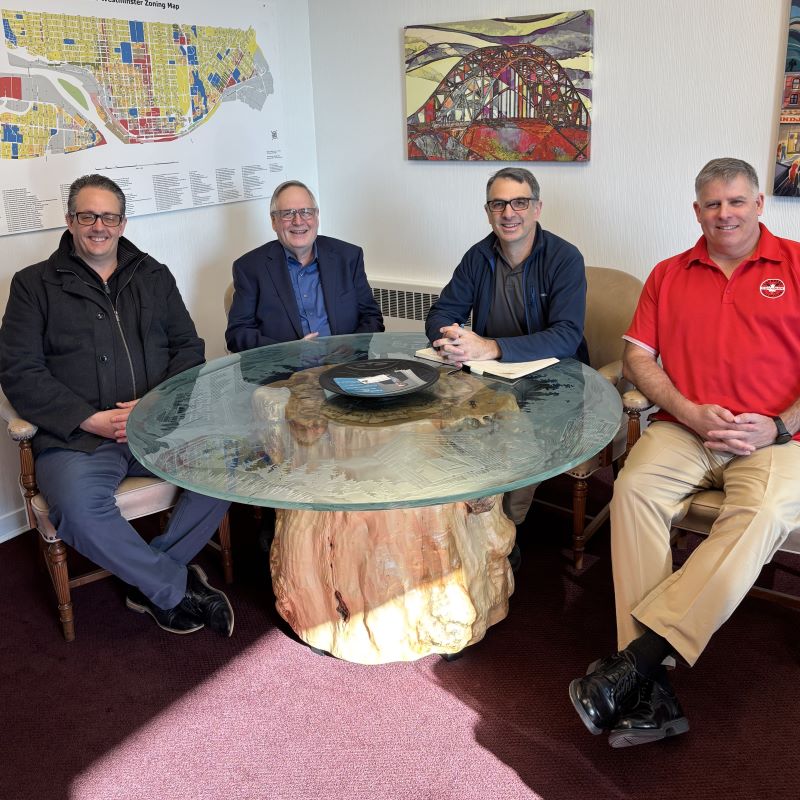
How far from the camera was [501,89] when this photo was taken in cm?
371

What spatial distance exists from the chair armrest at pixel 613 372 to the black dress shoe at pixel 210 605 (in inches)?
58.1

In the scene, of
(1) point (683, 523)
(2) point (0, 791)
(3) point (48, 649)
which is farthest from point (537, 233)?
(2) point (0, 791)

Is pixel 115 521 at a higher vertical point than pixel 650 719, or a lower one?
higher

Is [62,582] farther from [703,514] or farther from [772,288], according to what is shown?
[772,288]

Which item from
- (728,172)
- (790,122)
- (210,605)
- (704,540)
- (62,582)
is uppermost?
(790,122)

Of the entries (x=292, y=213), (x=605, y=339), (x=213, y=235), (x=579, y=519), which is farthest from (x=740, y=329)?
(x=213, y=235)

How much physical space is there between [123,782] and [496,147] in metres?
2.94

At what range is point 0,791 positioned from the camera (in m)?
2.07

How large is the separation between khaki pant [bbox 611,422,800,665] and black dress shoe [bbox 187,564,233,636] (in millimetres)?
1225

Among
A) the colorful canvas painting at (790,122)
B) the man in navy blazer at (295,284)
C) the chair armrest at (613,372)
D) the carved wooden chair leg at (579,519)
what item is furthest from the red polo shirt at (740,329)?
the man in navy blazer at (295,284)

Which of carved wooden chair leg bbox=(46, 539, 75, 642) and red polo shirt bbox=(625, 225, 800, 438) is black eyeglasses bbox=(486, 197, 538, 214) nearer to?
red polo shirt bbox=(625, 225, 800, 438)

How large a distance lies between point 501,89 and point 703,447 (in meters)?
2.00

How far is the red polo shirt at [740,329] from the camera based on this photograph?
246cm

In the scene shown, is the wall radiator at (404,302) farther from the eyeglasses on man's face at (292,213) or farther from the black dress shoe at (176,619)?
the black dress shoe at (176,619)
